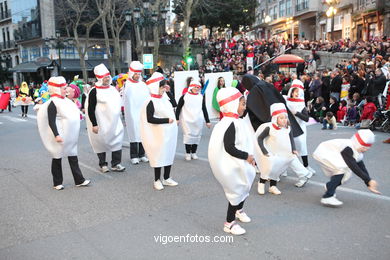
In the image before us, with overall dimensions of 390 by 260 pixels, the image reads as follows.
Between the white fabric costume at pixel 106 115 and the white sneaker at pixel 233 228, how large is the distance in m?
3.60

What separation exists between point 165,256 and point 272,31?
60.0 metres

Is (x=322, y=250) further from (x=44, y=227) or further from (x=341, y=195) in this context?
(x=44, y=227)

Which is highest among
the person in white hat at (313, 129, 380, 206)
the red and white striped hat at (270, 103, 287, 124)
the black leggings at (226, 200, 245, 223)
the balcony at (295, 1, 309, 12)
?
the balcony at (295, 1, 309, 12)

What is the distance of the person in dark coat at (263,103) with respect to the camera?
6.88 m

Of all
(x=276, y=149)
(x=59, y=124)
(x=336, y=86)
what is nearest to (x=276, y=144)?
(x=276, y=149)

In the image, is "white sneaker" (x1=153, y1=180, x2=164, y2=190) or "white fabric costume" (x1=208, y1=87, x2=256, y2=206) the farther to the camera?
"white sneaker" (x1=153, y1=180, x2=164, y2=190)

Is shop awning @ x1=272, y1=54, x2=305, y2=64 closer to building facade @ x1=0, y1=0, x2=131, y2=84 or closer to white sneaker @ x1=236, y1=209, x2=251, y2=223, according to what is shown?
white sneaker @ x1=236, y1=209, x2=251, y2=223

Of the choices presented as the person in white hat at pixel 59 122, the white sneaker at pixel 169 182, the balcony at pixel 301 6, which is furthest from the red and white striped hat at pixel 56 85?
the balcony at pixel 301 6

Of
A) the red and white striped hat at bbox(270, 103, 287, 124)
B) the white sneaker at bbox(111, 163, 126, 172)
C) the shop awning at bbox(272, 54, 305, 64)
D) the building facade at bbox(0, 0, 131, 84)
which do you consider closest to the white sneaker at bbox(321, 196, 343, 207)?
the red and white striped hat at bbox(270, 103, 287, 124)

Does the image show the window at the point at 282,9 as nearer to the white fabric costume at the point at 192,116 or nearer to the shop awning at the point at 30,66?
the shop awning at the point at 30,66

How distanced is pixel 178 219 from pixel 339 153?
230cm

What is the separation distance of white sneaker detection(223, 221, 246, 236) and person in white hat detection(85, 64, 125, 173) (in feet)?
11.8

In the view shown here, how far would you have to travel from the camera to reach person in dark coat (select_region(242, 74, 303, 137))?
271 inches

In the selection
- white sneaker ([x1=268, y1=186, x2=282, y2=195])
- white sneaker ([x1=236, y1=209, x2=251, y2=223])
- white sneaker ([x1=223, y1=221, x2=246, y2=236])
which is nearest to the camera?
white sneaker ([x1=223, y1=221, x2=246, y2=236])
